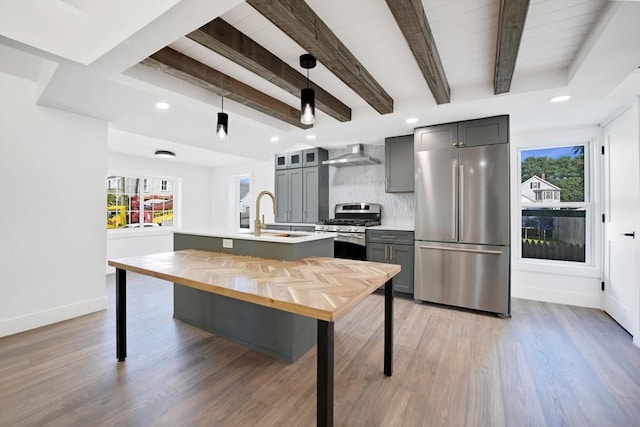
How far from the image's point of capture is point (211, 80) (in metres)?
2.46

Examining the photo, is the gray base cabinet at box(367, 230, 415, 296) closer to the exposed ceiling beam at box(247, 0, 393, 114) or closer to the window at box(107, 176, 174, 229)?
the exposed ceiling beam at box(247, 0, 393, 114)

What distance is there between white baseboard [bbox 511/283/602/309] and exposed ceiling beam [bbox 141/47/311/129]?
12.8ft

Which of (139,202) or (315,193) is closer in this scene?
(315,193)

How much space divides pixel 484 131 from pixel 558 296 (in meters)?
2.36

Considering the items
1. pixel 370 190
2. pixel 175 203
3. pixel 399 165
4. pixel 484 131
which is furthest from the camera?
pixel 175 203

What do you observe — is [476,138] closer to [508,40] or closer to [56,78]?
[508,40]

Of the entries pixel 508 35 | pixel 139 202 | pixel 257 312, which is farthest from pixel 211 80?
pixel 139 202

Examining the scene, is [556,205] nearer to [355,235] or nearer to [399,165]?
[399,165]

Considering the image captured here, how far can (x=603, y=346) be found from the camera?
2.47 m

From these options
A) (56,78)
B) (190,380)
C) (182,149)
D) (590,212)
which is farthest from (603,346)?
(182,149)

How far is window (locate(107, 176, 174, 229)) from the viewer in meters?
5.75

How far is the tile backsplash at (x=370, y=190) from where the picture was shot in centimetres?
460

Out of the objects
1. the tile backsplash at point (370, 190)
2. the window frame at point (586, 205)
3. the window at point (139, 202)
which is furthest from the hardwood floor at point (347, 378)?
the window at point (139, 202)

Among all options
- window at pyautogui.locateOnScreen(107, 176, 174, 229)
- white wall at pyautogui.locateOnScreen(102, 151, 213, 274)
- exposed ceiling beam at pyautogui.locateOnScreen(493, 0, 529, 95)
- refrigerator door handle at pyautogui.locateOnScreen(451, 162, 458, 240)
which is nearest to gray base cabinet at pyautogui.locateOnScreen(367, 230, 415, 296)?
refrigerator door handle at pyautogui.locateOnScreen(451, 162, 458, 240)
